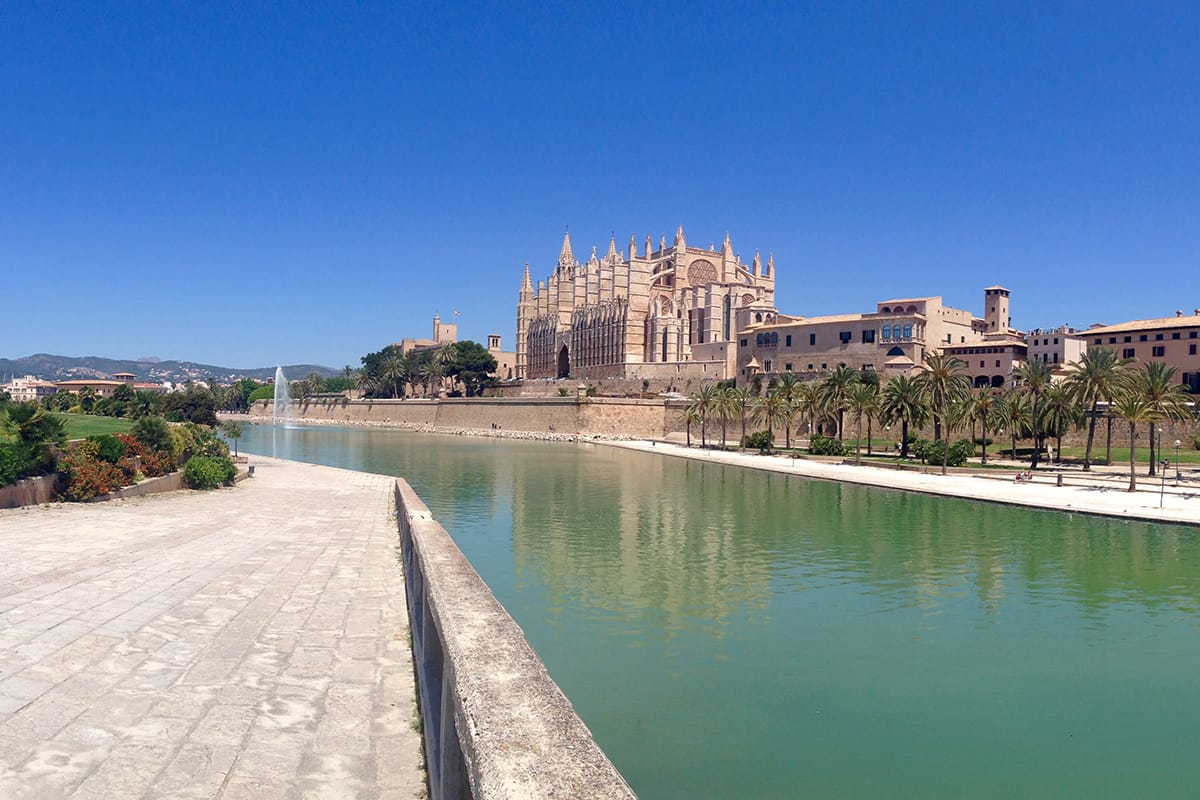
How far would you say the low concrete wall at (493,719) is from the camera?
9.88 feet

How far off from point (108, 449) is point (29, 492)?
10.6 ft

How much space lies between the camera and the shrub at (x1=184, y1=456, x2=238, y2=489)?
22.5m

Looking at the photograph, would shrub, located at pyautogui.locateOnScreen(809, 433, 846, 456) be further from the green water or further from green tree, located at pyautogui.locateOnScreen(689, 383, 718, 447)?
the green water

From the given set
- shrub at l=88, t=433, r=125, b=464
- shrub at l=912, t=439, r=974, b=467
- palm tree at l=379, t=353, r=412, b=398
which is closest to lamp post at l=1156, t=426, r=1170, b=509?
shrub at l=912, t=439, r=974, b=467

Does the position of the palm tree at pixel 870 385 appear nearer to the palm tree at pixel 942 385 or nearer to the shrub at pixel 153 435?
the palm tree at pixel 942 385

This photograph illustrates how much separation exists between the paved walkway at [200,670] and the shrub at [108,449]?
6285 millimetres

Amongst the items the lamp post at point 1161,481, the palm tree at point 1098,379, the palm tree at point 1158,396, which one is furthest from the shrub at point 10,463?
the palm tree at point 1098,379

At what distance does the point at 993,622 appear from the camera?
13.1 m

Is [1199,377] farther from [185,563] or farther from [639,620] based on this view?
[185,563]

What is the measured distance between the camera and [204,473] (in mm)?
22594

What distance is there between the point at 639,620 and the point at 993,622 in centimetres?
562

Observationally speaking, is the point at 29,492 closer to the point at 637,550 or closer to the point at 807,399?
the point at 637,550

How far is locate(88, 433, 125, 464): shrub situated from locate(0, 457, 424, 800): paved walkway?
6.28m

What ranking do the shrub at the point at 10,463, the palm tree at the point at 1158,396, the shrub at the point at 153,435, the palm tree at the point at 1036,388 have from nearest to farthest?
the shrub at the point at 10,463
the shrub at the point at 153,435
the palm tree at the point at 1158,396
the palm tree at the point at 1036,388
